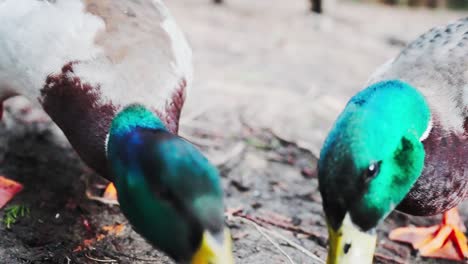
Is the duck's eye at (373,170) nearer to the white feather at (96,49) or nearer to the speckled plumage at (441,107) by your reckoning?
the speckled plumage at (441,107)

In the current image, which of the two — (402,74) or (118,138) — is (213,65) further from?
(118,138)

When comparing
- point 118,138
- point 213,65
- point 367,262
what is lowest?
point 213,65

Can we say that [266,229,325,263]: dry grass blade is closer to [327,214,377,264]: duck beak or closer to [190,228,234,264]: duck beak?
[327,214,377,264]: duck beak

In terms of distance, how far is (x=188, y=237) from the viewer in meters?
1.92

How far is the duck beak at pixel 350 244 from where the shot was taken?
2.15 meters

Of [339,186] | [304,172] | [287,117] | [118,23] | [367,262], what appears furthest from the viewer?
[287,117]

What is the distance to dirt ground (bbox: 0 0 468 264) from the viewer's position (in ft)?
9.36

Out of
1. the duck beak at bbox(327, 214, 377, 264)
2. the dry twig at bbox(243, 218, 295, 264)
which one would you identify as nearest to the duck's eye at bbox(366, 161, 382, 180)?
the duck beak at bbox(327, 214, 377, 264)

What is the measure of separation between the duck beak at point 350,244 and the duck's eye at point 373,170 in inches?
5.7

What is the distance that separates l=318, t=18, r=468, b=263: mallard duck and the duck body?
0.87 meters

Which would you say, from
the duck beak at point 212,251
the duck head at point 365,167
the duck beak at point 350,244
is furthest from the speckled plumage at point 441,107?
the duck beak at point 212,251

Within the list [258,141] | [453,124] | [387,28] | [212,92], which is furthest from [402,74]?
[387,28]

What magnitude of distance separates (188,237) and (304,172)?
1.95 meters

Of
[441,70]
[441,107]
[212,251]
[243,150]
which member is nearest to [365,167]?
[212,251]
